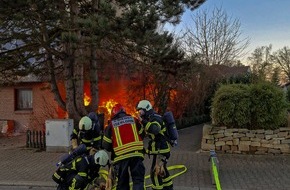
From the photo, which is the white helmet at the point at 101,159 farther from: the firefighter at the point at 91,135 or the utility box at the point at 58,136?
the utility box at the point at 58,136

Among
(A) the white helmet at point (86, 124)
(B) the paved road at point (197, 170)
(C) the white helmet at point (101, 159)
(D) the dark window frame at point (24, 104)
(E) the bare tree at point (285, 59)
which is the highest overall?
(E) the bare tree at point (285, 59)

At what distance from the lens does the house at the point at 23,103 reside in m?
17.8

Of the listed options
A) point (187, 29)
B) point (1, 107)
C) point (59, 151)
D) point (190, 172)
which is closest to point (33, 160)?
point (59, 151)

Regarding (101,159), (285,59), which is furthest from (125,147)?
(285,59)

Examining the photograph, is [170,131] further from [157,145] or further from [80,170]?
[80,170]

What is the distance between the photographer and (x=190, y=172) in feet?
26.8

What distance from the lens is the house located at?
17797 millimetres

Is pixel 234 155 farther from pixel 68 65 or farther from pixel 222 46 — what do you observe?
pixel 222 46

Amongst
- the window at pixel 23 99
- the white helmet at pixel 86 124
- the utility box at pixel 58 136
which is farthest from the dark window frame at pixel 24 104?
the white helmet at pixel 86 124

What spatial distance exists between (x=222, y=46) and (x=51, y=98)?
705 inches

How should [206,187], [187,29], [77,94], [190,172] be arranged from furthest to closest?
[187,29] < [77,94] < [190,172] < [206,187]

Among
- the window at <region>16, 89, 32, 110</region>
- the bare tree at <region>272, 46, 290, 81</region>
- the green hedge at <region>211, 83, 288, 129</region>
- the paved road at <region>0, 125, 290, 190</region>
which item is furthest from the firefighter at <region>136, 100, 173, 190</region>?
the bare tree at <region>272, 46, 290, 81</region>

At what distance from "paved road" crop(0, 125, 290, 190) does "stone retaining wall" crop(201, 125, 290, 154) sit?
0.80ft

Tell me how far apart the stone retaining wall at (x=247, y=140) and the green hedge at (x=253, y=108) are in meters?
0.38
